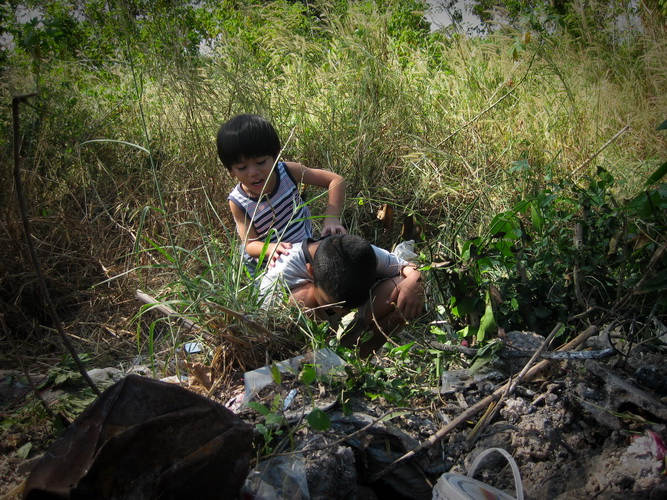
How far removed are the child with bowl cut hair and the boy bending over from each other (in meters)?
0.11

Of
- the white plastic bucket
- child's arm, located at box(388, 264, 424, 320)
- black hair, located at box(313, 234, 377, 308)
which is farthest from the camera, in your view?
child's arm, located at box(388, 264, 424, 320)

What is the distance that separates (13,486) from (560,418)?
1495mm

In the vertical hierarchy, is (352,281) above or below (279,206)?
below

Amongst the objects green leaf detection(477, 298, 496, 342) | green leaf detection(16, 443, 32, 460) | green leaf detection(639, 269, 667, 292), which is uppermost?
green leaf detection(639, 269, 667, 292)

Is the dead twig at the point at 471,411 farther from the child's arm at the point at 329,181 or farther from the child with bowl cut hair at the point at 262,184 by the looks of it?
the child's arm at the point at 329,181

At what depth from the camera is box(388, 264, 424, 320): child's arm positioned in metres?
2.45

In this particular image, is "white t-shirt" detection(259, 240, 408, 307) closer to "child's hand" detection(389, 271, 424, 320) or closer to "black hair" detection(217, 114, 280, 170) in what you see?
"child's hand" detection(389, 271, 424, 320)

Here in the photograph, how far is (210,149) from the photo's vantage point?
3217 millimetres

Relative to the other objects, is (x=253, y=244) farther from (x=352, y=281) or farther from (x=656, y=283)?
(x=656, y=283)

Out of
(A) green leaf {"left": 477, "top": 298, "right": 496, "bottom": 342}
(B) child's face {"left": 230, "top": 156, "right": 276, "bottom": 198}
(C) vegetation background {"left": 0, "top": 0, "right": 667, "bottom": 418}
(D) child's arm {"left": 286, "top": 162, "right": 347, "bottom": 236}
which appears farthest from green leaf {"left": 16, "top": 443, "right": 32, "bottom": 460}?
(D) child's arm {"left": 286, "top": 162, "right": 347, "bottom": 236}

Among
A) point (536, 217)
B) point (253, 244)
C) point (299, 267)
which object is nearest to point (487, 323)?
point (536, 217)

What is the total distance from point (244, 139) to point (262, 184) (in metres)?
0.24

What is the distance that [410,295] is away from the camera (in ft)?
8.04

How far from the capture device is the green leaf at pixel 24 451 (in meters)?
1.53
